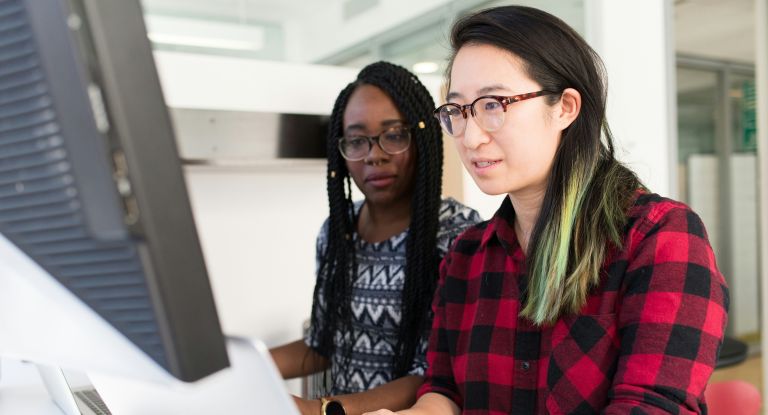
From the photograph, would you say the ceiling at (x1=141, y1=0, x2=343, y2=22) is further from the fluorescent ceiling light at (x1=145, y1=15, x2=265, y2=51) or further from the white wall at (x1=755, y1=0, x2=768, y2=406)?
the white wall at (x1=755, y1=0, x2=768, y2=406)

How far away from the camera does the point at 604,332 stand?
0.89 meters

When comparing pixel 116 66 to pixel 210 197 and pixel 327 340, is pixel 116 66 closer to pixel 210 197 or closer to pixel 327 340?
pixel 327 340

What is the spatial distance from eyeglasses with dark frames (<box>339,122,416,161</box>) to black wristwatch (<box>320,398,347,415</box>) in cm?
54

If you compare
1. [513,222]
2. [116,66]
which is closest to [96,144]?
[116,66]

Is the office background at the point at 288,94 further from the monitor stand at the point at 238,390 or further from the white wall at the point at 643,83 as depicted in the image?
the monitor stand at the point at 238,390

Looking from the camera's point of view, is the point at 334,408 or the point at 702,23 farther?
the point at 702,23

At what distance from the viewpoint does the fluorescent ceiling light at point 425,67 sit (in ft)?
7.11

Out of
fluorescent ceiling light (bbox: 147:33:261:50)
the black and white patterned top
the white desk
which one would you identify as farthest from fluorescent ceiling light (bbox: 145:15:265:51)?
the white desk

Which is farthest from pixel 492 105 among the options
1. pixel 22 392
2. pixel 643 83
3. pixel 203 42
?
pixel 643 83

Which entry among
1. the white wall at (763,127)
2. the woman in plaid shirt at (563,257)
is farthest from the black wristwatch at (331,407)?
the white wall at (763,127)

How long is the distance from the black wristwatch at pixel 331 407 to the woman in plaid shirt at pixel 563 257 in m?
0.13

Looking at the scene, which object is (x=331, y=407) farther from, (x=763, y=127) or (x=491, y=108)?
(x=763, y=127)

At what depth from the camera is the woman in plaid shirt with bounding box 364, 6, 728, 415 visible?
32.4 inches

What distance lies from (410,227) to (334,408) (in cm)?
45
